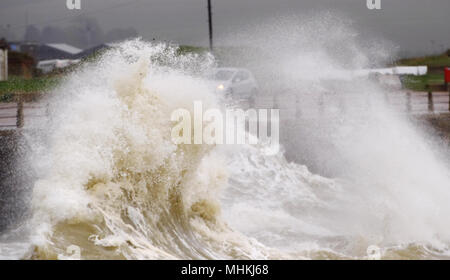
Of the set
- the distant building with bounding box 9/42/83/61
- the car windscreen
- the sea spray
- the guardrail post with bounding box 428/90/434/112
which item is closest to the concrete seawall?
the sea spray

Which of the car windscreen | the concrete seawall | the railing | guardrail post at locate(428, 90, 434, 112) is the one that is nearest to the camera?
the concrete seawall

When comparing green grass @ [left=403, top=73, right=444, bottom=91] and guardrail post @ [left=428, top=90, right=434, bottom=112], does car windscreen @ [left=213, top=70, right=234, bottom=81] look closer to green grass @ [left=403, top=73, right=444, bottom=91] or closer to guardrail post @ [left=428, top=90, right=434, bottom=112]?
guardrail post @ [left=428, top=90, right=434, bottom=112]

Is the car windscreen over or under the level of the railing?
over

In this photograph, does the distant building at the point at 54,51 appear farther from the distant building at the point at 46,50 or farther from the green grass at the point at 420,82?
the green grass at the point at 420,82

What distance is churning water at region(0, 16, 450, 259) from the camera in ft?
25.7

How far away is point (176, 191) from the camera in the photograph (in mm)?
9531

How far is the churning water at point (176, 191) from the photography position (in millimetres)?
7824

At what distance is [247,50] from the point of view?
22.8 metres

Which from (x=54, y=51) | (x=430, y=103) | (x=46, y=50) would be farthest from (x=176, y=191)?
(x=46, y=50)

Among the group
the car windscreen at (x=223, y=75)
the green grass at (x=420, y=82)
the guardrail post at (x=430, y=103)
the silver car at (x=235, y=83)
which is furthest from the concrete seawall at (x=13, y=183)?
the green grass at (x=420, y=82)

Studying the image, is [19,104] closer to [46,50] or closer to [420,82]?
[420,82]

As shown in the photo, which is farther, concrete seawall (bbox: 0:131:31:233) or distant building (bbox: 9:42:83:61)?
distant building (bbox: 9:42:83:61)
